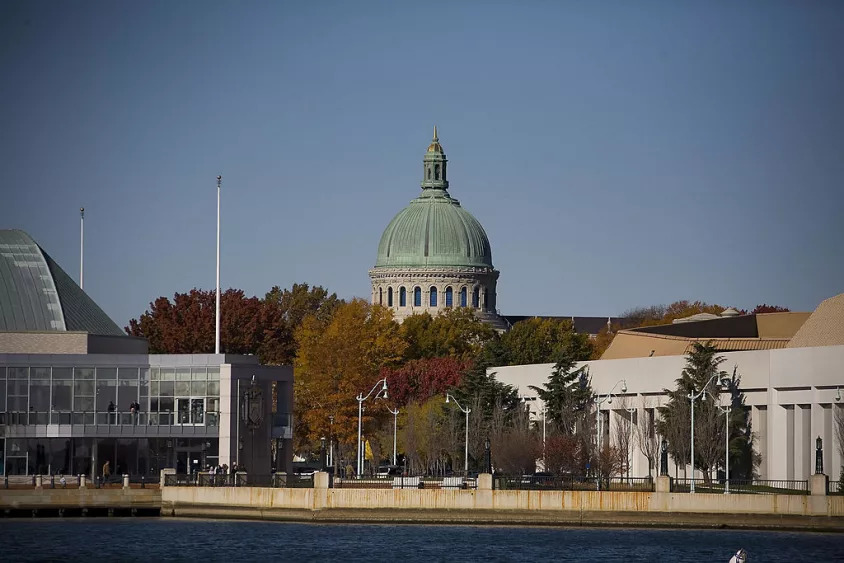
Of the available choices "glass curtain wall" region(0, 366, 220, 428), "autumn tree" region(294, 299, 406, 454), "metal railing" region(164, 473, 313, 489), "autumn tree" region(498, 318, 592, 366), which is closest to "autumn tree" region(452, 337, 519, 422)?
"autumn tree" region(294, 299, 406, 454)

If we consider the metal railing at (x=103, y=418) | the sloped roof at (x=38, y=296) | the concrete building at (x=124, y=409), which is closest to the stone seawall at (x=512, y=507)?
the concrete building at (x=124, y=409)

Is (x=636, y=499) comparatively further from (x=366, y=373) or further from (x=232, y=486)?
(x=366, y=373)

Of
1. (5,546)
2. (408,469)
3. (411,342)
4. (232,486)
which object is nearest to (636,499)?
(232,486)

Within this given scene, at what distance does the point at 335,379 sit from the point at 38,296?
27.1m

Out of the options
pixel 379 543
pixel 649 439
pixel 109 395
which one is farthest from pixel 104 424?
pixel 649 439

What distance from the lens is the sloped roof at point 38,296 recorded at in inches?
4427

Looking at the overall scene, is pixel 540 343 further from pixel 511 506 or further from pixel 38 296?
pixel 511 506

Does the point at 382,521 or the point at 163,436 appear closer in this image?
the point at 382,521

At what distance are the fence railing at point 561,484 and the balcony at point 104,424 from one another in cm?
1734

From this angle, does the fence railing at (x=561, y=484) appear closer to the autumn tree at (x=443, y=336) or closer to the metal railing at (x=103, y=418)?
the metal railing at (x=103, y=418)

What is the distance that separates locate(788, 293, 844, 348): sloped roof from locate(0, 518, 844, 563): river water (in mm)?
31171

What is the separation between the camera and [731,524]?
85.9 meters

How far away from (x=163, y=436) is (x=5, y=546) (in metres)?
24.8

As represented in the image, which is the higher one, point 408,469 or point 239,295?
point 239,295
